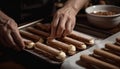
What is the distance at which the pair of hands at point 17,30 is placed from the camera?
3.73ft

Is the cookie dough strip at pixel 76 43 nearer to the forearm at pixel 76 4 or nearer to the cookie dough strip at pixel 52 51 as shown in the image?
the cookie dough strip at pixel 52 51

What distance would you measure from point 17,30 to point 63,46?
225 millimetres

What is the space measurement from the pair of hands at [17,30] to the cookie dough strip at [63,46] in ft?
0.14

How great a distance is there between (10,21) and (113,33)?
1.71ft

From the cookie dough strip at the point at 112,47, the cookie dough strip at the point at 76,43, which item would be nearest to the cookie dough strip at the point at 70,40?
the cookie dough strip at the point at 76,43

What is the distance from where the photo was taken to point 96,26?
1349 millimetres

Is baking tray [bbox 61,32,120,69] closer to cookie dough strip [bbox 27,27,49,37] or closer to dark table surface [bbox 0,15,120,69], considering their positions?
dark table surface [bbox 0,15,120,69]

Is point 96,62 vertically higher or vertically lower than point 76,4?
lower

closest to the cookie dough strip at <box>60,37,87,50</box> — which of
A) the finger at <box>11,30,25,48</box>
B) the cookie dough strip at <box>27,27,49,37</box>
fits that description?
the cookie dough strip at <box>27,27,49,37</box>

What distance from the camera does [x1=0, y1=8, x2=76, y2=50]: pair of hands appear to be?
3.73 feet

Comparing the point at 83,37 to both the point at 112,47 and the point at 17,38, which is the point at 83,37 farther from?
the point at 17,38

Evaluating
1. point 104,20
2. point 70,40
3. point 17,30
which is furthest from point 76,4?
point 17,30

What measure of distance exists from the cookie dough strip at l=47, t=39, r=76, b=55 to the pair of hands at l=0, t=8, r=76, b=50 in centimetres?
4

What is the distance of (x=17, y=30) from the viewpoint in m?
1.15
